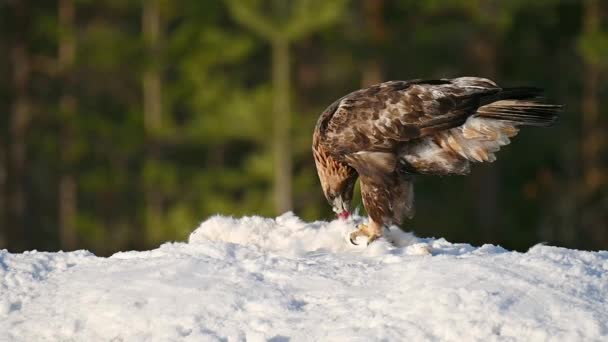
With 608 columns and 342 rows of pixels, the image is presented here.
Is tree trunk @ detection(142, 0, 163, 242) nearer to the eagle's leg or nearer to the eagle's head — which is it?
the eagle's head

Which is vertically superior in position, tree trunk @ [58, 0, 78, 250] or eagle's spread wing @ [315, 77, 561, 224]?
eagle's spread wing @ [315, 77, 561, 224]

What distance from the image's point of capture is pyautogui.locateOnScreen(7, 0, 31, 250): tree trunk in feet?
89.2

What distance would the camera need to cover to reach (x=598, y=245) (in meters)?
20.6

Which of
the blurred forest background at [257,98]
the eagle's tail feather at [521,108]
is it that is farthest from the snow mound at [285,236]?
the blurred forest background at [257,98]

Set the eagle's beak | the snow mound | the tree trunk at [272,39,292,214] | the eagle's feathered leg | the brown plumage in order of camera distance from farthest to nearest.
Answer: the tree trunk at [272,39,292,214]
the eagle's beak
the brown plumage
the eagle's feathered leg
the snow mound

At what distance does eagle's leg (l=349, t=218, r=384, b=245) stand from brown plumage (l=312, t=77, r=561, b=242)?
15cm

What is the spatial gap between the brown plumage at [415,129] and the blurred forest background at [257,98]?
1525 cm

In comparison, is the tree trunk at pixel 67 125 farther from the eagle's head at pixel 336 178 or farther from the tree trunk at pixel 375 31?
the eagle's head at pixel 336 178

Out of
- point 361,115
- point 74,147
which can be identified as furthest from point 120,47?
point 361,115

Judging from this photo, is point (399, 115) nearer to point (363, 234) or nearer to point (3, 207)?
point (363, 234)

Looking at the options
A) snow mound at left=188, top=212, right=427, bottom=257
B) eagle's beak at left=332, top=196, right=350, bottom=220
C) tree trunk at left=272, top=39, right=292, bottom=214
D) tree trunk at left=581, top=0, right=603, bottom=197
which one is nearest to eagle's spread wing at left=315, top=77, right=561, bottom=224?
eagle's beak at left=332, top=196, right=350, bottom=220

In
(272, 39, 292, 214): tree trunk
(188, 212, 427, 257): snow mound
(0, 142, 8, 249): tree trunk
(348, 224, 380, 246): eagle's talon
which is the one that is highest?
(188, 212, 427, 257): snow mound

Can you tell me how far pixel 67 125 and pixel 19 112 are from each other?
1.55 metres

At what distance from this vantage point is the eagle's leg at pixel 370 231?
24.7 feet
